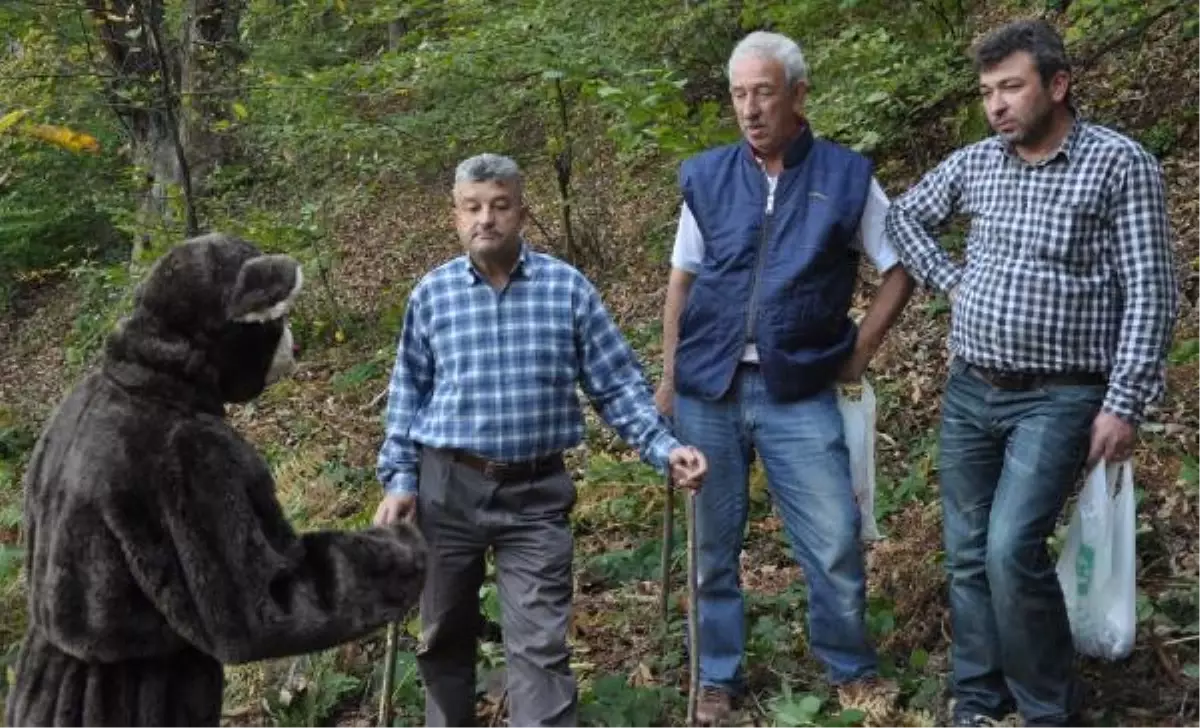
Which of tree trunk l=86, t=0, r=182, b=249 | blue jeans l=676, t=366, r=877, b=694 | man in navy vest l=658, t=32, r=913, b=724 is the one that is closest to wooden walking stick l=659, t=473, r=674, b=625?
blue jeans l=676, t=366, r=877, b=694

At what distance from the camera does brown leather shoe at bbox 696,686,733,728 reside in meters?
4.52

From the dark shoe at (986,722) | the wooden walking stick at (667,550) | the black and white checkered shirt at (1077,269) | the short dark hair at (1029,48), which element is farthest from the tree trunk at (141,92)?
the dark shoe at (986,722)

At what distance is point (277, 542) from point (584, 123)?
8.60 meters

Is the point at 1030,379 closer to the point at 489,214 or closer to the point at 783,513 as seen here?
the point at 783,513

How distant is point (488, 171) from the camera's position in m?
3.93

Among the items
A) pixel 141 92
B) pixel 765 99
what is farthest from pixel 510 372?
pixel 141 92

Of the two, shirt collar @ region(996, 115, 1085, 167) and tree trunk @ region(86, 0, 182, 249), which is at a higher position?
tree trunk @ region(86, 0, 182, 249)

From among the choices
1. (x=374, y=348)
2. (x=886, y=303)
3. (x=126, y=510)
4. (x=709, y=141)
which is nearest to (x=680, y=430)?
(x=886, y=303)

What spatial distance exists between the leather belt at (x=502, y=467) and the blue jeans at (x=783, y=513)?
28.9 inches

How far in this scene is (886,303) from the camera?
433 centimetres

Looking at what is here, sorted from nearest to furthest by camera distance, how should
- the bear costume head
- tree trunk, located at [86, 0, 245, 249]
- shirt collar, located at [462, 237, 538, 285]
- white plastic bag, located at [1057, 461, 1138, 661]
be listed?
1. the bear costume head
2. white plastic bag, located at [1057, 461, 1138, 661]
3. shirt collar, located at [462, 237, 538, 285]
4. tree trunk, located at [86, 0, 245, 249]

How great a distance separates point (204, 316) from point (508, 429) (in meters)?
1.32

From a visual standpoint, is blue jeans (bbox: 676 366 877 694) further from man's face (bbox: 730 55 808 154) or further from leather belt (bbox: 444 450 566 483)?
man's face (bbox: 730 55 808 154)

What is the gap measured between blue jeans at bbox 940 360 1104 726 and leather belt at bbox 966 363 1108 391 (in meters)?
0.02
